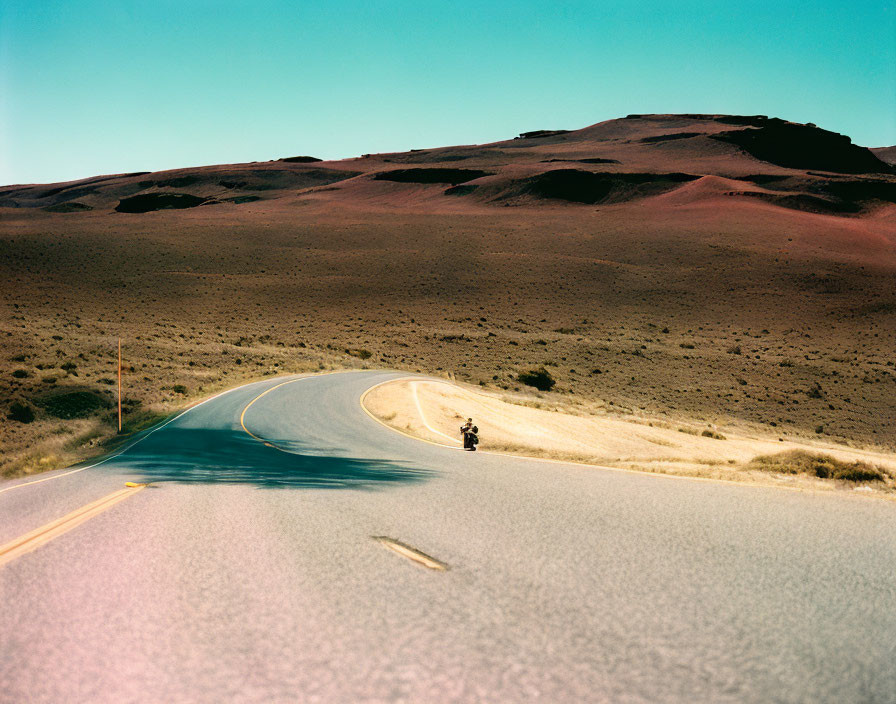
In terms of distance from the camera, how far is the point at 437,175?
141875mm

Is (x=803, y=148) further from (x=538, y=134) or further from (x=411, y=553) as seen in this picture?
(x=411, y=553)

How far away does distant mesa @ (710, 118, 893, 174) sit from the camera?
497ft

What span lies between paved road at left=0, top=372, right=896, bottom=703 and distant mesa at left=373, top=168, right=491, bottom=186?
136041mm

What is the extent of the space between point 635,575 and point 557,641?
151 cm

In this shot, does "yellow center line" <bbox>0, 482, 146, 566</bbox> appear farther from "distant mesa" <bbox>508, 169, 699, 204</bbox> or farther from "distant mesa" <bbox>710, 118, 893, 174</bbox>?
"distant mesa" <bbox>710, 118, 893, 174</bbox>

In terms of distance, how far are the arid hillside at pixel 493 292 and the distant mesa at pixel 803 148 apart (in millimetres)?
6683

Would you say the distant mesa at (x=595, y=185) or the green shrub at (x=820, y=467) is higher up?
the distant mesa at (x=595, y=185)

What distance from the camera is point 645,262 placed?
84.6 meters

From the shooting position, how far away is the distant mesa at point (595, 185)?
121 m

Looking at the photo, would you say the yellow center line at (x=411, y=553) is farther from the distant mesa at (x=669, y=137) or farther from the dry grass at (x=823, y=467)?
the distant mesa at (x=669, y=137)

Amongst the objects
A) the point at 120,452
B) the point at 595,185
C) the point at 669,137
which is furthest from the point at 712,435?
the point at 669,137

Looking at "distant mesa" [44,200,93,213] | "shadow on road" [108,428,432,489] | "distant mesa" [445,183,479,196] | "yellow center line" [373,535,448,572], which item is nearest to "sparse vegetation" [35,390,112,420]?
"shadow on road" [108,428,432,489]

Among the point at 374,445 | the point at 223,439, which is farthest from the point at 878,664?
the point at 223,439

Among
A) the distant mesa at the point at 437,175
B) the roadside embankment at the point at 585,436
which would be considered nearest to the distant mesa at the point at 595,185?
the distant mesa at the point at 437,175
